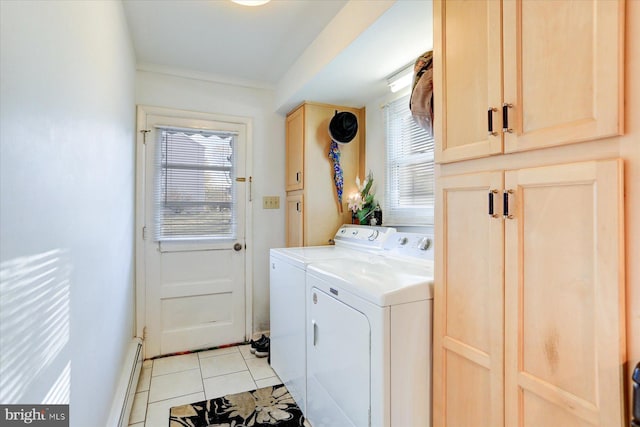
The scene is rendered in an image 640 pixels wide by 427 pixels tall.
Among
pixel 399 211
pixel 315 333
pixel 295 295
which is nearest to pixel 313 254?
pixel 295 295

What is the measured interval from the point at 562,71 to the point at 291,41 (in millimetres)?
1904

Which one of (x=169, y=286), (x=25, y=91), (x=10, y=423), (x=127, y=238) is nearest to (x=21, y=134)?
(x=25, y=91)

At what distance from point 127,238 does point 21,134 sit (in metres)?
1.81

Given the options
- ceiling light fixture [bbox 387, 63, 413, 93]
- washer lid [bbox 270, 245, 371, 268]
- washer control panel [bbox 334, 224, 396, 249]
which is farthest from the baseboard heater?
ceiling light fixture [bbox 387, 63, 413, 93]

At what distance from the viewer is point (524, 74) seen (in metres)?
0.93

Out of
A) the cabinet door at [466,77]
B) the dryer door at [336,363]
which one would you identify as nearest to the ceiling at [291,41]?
the cabinet door at [466,77]

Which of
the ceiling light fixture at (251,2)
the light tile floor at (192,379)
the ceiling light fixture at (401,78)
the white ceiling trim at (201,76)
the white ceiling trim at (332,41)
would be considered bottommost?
the light tile floor at (192,379)

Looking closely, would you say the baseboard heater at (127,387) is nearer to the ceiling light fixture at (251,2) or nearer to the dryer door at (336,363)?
the dryer door at (336,363)

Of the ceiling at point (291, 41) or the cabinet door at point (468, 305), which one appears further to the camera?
the ceiling at point (291, 41)

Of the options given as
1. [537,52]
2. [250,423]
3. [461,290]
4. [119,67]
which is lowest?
[250,423]

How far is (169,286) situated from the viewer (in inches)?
110

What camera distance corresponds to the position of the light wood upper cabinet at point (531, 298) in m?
0.76

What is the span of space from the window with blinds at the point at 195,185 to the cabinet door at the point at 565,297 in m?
2.44

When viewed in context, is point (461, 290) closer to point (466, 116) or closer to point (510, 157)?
point (510, 157)
